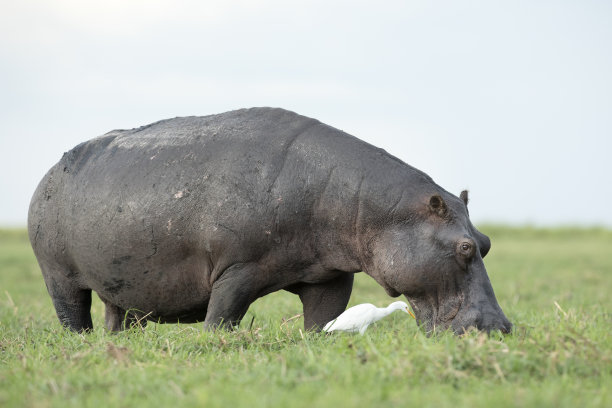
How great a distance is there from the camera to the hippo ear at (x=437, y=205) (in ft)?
17.0

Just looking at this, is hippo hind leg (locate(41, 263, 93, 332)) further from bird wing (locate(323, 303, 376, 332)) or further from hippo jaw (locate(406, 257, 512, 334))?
hippo jaw (locate(406, 257, 512, 334))

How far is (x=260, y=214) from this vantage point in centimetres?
541

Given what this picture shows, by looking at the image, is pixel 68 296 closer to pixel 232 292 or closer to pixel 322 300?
pixel 232 292

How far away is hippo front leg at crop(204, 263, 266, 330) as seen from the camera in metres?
5.42

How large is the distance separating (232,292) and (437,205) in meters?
1.62

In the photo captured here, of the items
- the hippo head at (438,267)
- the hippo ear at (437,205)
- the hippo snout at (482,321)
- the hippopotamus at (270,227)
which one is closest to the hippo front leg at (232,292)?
the hippopotamus at (270,227)

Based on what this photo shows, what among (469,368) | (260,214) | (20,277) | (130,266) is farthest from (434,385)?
(20,277)

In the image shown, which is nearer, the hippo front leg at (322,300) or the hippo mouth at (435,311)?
the hippo mouth at (435,311)

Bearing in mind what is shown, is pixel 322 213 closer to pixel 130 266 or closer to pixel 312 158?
pixel 312 158

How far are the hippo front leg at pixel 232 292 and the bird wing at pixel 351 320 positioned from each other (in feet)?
2.10

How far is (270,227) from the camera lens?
17.7ft

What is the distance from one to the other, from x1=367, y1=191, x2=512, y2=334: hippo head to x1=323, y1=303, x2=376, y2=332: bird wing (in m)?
0.30

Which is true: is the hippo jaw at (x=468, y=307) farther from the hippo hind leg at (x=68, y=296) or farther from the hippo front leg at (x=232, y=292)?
the hippo hind leg at (x=68, y=296)

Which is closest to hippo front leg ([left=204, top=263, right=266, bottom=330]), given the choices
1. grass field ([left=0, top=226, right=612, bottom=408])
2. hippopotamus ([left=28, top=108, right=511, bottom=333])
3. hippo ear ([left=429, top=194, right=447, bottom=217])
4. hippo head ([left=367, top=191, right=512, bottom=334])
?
hippopotamus ([left=28, top=108, right=511, bottom=333])
